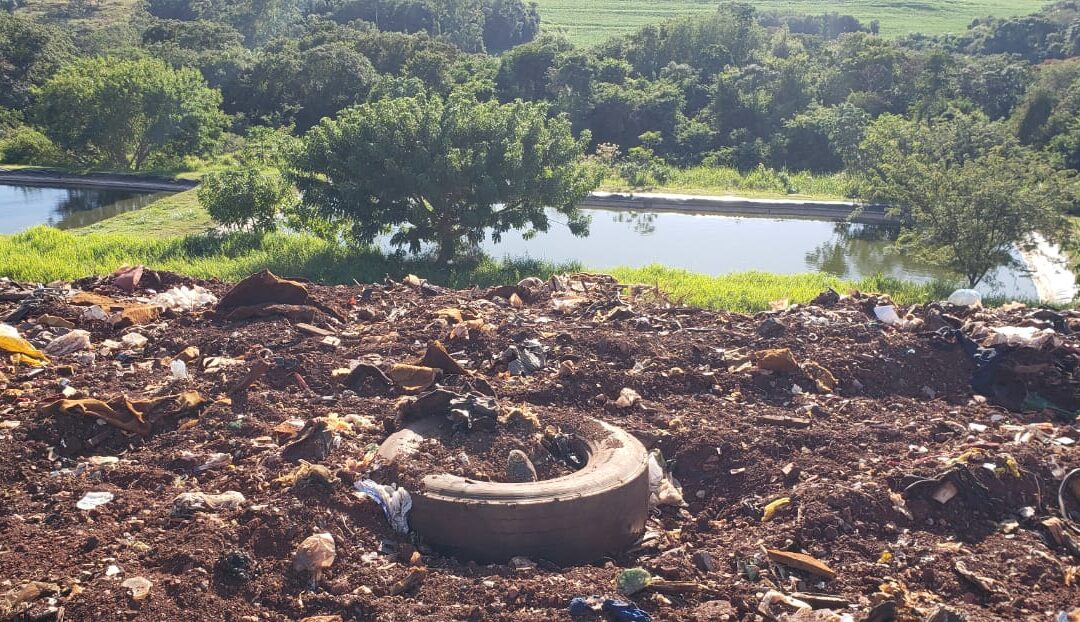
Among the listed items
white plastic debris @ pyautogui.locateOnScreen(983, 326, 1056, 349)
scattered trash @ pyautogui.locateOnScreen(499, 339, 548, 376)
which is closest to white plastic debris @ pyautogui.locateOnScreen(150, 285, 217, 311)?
scattered trash @ pyautogui.locateOnScreen(499, 339, 548, 376)

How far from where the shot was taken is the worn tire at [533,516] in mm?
5172

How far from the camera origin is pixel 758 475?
6.22 m

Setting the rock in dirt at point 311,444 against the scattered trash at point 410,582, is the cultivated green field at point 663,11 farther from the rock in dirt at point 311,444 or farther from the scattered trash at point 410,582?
the scattered trash at point 410,582

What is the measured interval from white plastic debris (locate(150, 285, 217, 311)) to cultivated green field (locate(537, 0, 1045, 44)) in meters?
55.9

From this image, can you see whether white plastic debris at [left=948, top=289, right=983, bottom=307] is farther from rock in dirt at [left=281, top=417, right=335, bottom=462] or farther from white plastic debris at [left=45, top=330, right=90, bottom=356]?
white plastic debris at [left=45, top=330, right=90, bottom=356]

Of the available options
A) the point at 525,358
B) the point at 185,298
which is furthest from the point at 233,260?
the point at 525,358

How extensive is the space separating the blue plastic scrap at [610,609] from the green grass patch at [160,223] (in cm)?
1397

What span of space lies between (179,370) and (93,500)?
2.21 metres

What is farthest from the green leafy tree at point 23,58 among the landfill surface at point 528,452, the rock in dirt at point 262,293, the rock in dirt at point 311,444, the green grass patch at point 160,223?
the rock in dirt at point 311,444

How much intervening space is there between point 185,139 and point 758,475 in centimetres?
2513

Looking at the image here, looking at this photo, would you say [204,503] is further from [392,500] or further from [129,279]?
[129,279]

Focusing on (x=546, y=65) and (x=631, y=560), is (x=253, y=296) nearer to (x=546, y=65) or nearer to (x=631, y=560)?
(x=631, y=560)

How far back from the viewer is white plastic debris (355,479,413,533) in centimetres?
534

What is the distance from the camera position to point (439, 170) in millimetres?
13883
